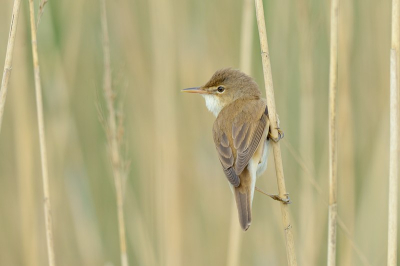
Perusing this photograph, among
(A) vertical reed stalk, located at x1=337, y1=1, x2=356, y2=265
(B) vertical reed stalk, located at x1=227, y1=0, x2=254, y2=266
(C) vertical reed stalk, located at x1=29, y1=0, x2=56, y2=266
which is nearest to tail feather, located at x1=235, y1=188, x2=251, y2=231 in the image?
(B) vertical reed stalk, located at x1=227, y1=0, x2=254, y2=266

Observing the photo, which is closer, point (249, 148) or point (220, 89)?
point (249, 148)

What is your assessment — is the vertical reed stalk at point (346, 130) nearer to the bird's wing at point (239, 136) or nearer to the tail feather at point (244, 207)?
the bird's wing at point (239, 136)

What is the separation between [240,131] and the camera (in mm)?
2965

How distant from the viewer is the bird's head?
329 centimetres

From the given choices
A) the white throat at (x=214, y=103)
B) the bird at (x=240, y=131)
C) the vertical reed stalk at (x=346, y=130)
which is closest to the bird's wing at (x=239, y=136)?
the bird at (x=240, y=131)

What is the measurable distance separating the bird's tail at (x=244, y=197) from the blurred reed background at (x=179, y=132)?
3.02 feet

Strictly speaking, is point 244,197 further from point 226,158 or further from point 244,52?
point 244,52

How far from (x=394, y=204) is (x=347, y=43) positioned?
5.39 feet

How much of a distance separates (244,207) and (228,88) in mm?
935

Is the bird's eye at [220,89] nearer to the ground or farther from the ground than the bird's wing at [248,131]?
farther from the ground

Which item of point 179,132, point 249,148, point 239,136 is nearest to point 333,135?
point 249,148

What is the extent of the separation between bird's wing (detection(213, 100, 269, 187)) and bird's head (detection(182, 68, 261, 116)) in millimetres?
174

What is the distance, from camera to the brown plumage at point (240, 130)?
277 centimetres

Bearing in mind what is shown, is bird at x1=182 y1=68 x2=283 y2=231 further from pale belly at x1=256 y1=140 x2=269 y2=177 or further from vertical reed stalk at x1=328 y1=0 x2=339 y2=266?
vertical reed stalk at x1=328 y1=0 x2=339 y2=266
